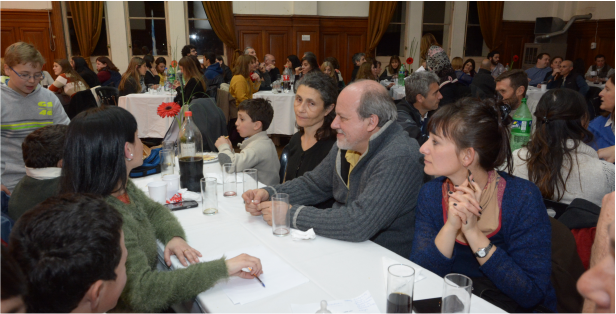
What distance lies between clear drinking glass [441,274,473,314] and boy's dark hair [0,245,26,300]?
925 mm

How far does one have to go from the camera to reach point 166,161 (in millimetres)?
2617

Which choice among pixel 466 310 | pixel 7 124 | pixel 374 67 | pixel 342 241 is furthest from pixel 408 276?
pixel 374 67

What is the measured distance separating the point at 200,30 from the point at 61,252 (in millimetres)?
9679

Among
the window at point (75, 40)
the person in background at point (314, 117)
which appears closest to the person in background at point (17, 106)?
the person in background at point (314, 117)

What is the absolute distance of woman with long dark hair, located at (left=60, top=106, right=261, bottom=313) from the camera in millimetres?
1260

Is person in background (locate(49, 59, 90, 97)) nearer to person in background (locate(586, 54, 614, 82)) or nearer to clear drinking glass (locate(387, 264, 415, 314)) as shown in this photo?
clear drinking glass (locate(387, 264, 415, 314))

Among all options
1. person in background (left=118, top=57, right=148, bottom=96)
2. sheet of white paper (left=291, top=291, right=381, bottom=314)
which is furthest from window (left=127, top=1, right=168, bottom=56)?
sheet of white paper (left=291, top=291, right=381, bottom=314)

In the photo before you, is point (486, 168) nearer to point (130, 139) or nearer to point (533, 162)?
point (533, 162)

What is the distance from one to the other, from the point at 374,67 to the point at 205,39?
4.43 meters

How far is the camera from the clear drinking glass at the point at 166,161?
2602 millimetres

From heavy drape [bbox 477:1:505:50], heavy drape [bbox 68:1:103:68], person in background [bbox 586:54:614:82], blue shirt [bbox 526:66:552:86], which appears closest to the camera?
person in background [bbox 586:54:614:82]

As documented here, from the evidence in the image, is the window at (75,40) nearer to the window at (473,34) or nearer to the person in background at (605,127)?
the window at (473,34)

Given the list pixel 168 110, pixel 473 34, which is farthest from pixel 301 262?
pixel 473 34

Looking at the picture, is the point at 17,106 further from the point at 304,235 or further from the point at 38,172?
the point at 304,235
